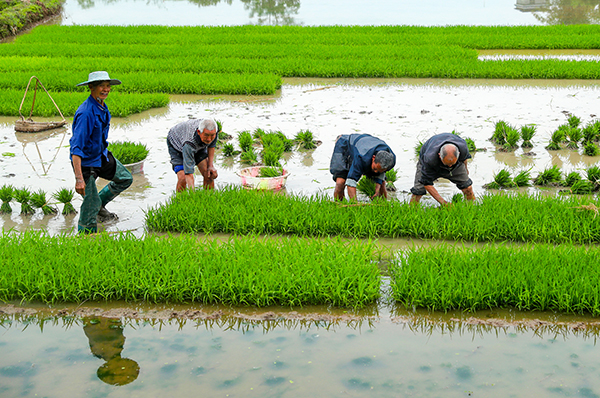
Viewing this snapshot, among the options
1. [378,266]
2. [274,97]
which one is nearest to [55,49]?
[274,97]

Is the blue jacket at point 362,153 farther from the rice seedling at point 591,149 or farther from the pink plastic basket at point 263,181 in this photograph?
the rice seedling at point 591,149

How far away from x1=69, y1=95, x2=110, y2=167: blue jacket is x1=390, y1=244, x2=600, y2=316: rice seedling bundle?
2.44 meters

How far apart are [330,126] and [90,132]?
403cm

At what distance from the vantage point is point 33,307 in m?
3.57

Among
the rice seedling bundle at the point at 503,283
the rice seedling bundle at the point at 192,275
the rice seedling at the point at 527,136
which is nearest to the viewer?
the rice seedling bundle at the point at 503,283

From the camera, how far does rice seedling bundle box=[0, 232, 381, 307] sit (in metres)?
3.55

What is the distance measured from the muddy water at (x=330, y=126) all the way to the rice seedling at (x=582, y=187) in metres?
0.67

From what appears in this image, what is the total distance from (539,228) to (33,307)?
12.3 feet

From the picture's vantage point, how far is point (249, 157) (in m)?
6.22

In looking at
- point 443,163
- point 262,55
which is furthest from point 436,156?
point 262,55

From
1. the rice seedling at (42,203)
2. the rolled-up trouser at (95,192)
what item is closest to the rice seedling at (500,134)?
the rolled-up trouser at (95,192)

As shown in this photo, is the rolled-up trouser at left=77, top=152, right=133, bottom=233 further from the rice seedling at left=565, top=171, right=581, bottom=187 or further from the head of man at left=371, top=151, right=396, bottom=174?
the rice seedling at left=565, top=171, right=581, bottom=187

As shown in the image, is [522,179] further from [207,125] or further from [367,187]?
[207,125]

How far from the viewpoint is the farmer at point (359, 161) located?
14.2 feet
